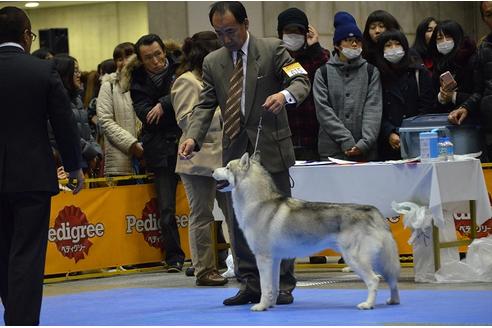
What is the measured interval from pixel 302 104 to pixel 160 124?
132 cm

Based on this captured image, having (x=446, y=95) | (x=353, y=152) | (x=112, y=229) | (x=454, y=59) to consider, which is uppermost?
(x=454, y=59)

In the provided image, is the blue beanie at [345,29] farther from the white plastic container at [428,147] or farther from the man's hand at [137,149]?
the man's hand at [137,149]

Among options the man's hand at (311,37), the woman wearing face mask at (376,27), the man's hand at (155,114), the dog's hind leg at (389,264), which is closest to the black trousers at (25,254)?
the dog's hind leg at (389,264)

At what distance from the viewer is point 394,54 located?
31.2 ft

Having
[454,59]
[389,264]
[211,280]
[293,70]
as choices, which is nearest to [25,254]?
[293,70]

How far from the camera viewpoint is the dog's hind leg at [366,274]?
6.90 m

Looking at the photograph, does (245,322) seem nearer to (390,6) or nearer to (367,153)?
(367,153)

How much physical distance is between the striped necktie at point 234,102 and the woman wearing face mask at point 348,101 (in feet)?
7.15

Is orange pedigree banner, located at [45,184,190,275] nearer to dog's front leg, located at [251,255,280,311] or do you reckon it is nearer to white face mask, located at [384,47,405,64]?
white face mask, located at [384,47,405,64]

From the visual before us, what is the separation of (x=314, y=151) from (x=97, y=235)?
7.26 feet

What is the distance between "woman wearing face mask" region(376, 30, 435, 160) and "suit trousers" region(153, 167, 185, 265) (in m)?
2.07

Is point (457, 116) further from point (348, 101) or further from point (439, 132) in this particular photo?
point (348, 101)

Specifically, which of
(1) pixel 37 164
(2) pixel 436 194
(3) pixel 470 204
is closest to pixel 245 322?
(1) pixel 37 164

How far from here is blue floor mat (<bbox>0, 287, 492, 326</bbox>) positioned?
6480mm
